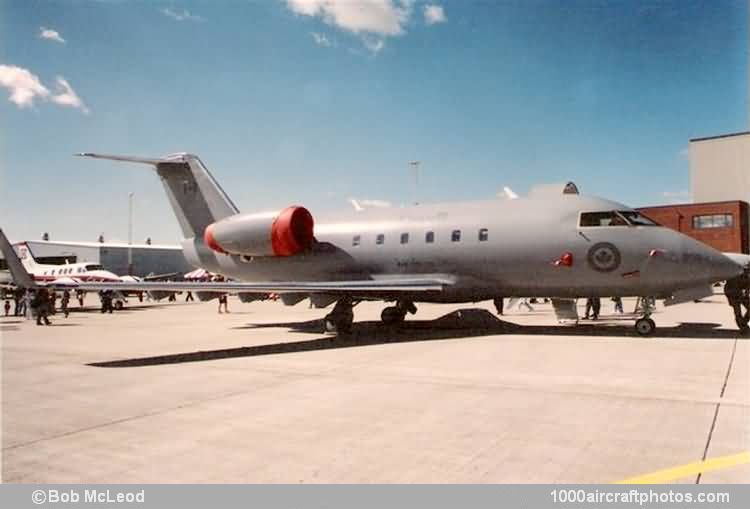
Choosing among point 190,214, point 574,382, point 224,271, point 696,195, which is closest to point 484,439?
point 574,382

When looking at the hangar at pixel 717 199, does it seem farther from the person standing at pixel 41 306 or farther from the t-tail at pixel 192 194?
the person standing at pixel 41 306

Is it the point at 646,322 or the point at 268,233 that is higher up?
the point at 268,233

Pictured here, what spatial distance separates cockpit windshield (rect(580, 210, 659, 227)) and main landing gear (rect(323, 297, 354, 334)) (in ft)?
21.9

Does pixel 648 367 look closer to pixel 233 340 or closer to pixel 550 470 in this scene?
pixel 550 470

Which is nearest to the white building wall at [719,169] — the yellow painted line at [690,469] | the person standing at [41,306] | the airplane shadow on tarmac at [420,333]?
the airplane shadow on tarmac at [420,333]

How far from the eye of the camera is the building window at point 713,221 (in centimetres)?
6275

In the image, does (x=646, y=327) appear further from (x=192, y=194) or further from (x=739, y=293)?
(x=192, y=194)

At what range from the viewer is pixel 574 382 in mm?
8555

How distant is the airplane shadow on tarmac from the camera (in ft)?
40.3

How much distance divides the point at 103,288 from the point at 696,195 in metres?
73.9

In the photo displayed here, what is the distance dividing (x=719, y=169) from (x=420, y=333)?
2695 inches

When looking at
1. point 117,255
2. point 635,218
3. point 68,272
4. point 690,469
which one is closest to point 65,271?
point 68,272

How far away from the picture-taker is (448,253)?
1550cm

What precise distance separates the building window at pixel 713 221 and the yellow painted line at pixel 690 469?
225ft
